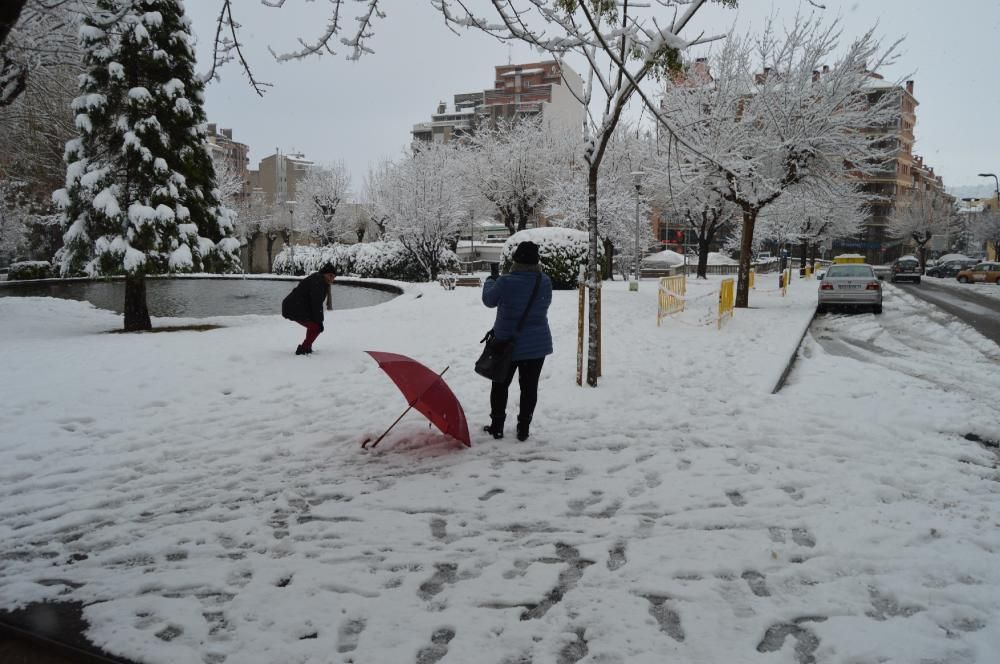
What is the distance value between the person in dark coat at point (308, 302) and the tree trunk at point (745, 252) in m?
12.3

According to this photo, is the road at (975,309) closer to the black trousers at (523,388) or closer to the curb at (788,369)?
the curb at (788,369)

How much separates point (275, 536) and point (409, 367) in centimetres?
156

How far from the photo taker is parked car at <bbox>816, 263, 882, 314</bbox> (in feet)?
58.3

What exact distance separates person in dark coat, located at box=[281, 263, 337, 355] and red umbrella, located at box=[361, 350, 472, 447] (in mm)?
4427

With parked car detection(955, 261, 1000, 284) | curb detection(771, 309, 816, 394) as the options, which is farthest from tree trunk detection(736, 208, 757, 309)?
parked car detection(955, 261, 1000, 284)

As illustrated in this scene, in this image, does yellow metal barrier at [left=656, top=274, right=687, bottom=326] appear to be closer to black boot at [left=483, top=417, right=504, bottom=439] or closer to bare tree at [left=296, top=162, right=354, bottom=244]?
black boot at [left=483, top=417, right=504, bottom=439]

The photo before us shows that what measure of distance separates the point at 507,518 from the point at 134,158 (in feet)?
41.5

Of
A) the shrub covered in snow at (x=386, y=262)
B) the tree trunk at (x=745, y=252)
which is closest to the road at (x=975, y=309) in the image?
the tree trunk at (x=745, y=252)

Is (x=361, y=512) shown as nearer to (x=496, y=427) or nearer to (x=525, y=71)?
(x=496, y=427)

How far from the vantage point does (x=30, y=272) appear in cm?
3078

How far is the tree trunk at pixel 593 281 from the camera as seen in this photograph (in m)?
7.16

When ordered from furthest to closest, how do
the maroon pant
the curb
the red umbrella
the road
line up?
the road < the maroon pant < the curb < the red umbrella

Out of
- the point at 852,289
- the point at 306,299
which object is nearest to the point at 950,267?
the point at 852,289

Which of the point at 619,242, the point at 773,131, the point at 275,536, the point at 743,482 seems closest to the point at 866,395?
the point at 743,482
